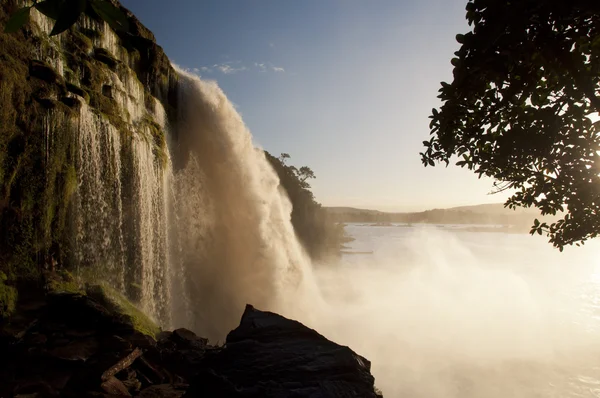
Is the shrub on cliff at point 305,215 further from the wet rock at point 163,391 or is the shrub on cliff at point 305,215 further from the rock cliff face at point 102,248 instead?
the wet rock at point 163,391

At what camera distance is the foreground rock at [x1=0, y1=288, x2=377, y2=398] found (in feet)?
15.9

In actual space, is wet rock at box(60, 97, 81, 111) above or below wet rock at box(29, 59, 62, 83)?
below

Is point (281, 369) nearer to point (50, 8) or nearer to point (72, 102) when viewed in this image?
point (50, 8)

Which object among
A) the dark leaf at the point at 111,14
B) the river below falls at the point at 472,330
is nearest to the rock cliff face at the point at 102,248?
the dark leaf at the point at 111,14

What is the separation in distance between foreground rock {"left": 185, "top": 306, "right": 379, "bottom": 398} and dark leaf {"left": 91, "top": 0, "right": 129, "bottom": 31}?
15.2ft

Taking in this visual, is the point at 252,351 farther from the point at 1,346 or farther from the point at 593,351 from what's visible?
the point at 593,351

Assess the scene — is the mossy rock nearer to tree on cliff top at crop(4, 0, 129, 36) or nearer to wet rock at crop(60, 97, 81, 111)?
wet rock at crop(60, 97, 81, 111)

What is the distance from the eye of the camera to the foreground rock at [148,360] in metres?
4.85

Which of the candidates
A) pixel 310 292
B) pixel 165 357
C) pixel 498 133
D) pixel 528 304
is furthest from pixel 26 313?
pixel 528 304

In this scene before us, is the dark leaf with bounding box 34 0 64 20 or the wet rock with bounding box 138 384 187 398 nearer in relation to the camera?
the dark leaf with bounding box 34 0 64 20

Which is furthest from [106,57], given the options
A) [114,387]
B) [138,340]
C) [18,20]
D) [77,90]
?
[18,20]

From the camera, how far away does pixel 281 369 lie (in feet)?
16.5

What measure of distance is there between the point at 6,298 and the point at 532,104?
10898 mm

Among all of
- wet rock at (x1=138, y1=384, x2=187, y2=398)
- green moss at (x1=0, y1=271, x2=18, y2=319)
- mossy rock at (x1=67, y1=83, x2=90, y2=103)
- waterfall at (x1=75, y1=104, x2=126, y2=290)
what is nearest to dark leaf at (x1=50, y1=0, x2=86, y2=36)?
wet rock at (x1=138, y1=384, x2=187, y2=398)
